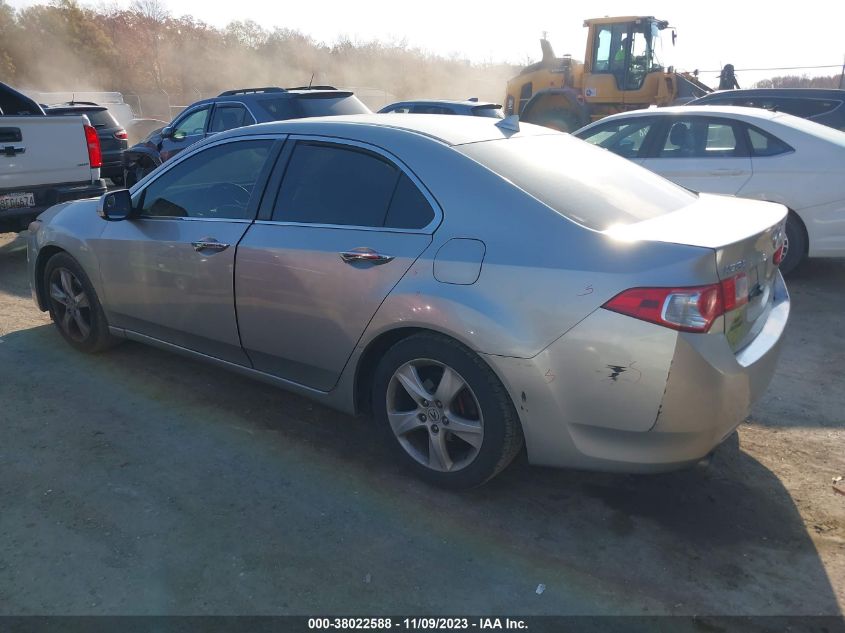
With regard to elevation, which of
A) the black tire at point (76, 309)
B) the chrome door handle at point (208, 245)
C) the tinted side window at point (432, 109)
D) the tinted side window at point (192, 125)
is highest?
the tinted side window at point (432, 109)

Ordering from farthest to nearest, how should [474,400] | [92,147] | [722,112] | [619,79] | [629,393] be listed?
[619,79], [92,147], [722,112], [474,400], [629,393]

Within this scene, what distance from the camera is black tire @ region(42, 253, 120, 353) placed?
4.82 meters

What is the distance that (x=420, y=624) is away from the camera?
8.29 ft

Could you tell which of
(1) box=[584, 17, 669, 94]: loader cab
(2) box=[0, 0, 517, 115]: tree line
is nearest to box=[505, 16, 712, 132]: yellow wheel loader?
(1) box=[584, 17, 669, 94]: loader cab

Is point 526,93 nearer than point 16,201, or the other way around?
point 16,201

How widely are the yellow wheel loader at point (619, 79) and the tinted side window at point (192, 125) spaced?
802cm

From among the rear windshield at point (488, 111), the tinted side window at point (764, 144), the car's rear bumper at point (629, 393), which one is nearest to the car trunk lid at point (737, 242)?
the car's rear bumper at point (629, 393)

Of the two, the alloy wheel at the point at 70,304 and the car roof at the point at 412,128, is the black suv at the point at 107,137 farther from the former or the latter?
the car roof at the point at 412,128

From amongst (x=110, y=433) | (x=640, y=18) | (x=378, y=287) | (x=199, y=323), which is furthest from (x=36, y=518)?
(x=640, y=18)

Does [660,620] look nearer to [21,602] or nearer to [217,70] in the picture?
[21,602]

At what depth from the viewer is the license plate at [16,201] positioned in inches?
273

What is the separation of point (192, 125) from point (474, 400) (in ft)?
29.9

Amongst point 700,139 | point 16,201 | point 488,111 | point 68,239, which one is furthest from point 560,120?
point 68,239

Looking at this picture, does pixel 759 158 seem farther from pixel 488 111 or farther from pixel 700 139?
pixel 488 111
